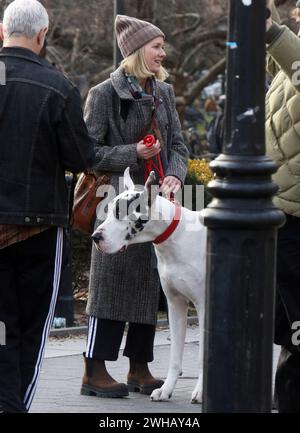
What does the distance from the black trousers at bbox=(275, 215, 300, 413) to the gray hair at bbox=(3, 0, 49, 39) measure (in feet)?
5.46

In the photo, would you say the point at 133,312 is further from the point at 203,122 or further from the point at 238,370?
the point at 203,122

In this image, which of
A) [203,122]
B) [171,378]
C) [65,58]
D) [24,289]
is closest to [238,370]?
[24,289]

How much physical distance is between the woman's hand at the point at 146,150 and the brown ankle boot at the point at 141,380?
1.41 m

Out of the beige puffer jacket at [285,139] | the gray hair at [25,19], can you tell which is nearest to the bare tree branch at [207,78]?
the beige puffer jacket at [285,139]

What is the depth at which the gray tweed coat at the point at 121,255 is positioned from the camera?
25.7 ft

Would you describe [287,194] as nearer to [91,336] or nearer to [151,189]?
[151,189]

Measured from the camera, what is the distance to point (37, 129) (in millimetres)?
6141

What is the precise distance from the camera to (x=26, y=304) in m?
6.28

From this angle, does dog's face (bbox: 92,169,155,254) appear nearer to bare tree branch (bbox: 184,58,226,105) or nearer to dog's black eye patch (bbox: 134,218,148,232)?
dog's black eye patch (bbox: 134,218,148,232)

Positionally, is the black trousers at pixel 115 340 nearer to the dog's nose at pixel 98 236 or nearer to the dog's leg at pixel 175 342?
the dog's leg at pixel 175 342

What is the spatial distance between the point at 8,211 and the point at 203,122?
3122 centimetres

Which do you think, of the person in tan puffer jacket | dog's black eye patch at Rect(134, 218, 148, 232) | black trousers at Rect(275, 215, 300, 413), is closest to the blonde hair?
dog's black eye patch at Rect(134, 218, 148, 232)

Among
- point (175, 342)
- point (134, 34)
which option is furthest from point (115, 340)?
point (134, 34)

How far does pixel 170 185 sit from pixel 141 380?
133cm
